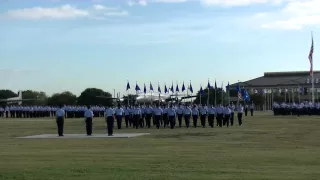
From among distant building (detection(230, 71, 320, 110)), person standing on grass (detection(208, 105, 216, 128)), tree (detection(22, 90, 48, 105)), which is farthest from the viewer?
tree (detection(22, 90, 48, 105))

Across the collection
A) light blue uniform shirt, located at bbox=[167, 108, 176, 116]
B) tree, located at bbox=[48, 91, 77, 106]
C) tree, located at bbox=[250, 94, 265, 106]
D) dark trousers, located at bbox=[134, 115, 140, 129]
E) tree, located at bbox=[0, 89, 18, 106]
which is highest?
tree, located at bbox=[0, 89, 18, 106]

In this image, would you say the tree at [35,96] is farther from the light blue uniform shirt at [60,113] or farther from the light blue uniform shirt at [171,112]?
the light blue uniform shirt at [60,113]

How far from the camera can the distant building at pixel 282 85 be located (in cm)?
12438

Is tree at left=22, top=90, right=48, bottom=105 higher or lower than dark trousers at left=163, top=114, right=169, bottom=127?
higher

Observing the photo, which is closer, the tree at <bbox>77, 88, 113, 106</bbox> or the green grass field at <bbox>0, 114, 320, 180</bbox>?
the green grass field at <bbox>0, 114, 320, 180</bbox>

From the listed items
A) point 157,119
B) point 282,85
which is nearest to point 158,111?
point 157,119

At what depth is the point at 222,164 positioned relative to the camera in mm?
14070

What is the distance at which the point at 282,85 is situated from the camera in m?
137

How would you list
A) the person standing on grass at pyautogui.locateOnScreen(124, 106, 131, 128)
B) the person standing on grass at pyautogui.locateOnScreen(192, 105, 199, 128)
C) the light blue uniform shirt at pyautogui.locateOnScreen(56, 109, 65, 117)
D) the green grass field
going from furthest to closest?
the person standing on grass at pyautogui.locateOnScreen(124, 106, 131, 128)
the person standing on grass at pyautogui.locateOnScreen(192, 105, 199, 128)
the light blue uniform shirt at pyautogui.locateOnScreen(56, 109, 65, 117)
the green grass field

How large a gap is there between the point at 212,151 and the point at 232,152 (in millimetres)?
710

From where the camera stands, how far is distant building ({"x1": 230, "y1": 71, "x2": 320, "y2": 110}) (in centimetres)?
12438

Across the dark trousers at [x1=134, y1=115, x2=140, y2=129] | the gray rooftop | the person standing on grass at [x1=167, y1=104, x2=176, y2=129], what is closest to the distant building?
the gray rooftop

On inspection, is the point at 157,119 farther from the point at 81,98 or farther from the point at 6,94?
the point at 6,94

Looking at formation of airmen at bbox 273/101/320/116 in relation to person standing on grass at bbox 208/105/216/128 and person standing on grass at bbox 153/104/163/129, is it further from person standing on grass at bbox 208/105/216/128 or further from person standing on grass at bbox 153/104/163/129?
person standing on grass at bbox 153/104/163/129
